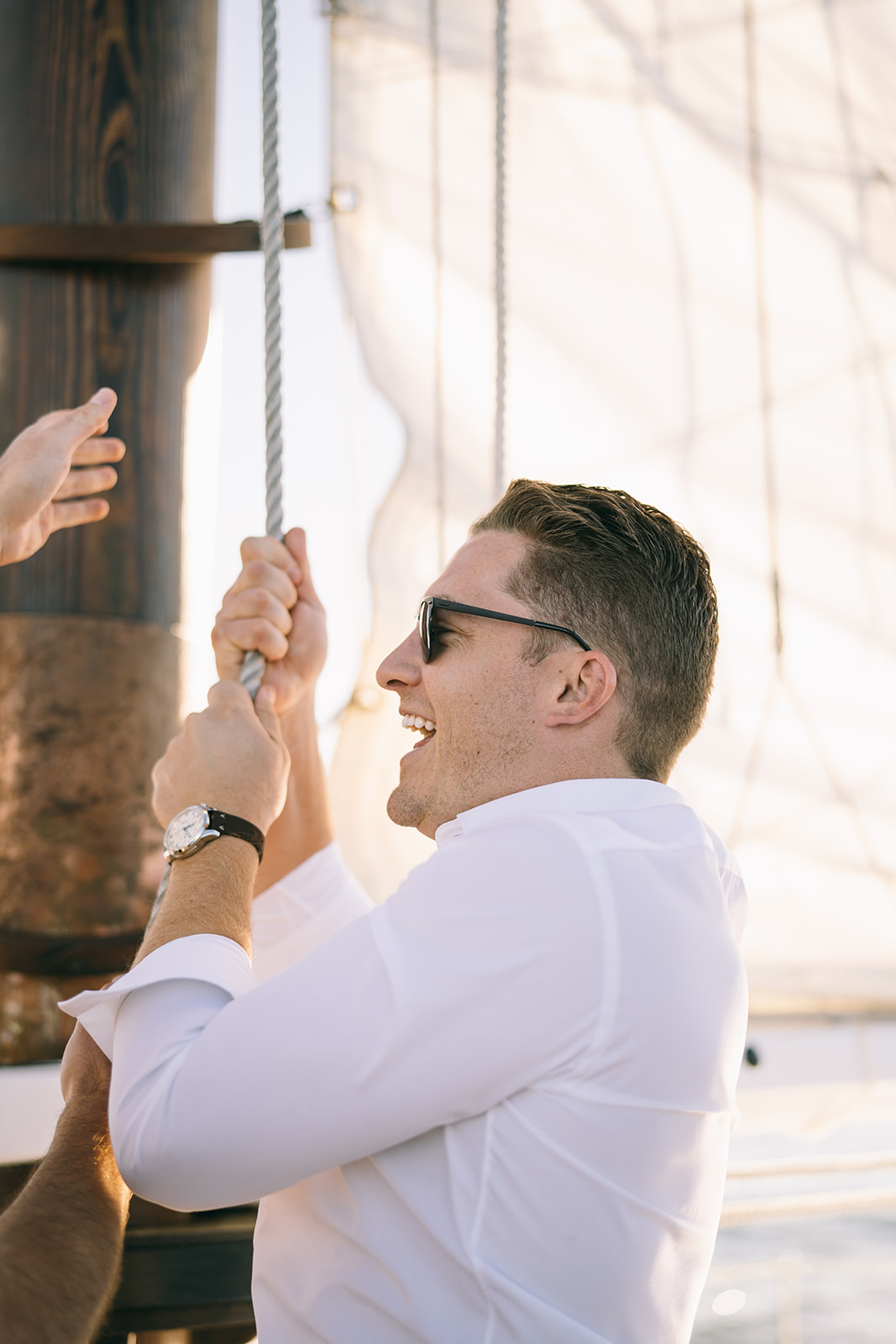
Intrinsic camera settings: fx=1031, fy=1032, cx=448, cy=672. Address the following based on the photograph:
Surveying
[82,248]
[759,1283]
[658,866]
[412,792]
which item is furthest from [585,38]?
[759,1283]

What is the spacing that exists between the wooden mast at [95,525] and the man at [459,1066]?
0.29 metres

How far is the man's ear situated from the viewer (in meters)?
1.21

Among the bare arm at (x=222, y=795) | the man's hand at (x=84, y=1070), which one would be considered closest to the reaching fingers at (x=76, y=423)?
the bare arm at (x=222, y=795)

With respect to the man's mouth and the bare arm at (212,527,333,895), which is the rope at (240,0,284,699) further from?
the man's mouth

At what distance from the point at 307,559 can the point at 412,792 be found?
36 centimetres

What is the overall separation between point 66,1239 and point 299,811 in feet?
2.36

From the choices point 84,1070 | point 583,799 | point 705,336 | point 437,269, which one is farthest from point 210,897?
point 705,336

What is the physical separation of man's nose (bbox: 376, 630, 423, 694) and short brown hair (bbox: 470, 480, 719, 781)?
0.18m

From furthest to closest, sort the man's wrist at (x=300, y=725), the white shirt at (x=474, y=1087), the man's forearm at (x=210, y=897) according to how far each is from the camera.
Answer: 1. the man's wrist at (x=300, y=725)
2. the man's forearm at (x=210, y=897)
3. the white shirt at (x=474, y=1087)

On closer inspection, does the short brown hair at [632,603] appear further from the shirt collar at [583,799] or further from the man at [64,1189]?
the man at [64,1189]

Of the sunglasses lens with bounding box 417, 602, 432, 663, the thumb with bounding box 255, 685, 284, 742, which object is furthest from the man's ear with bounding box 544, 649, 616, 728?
the thumb with bounding box 255, 685, 284, 742

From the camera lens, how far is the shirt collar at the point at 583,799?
1084 millimetres

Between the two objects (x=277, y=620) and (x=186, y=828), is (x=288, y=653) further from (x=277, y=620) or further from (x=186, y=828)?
(x=186, y=828)

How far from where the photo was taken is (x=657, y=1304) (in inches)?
38.3
